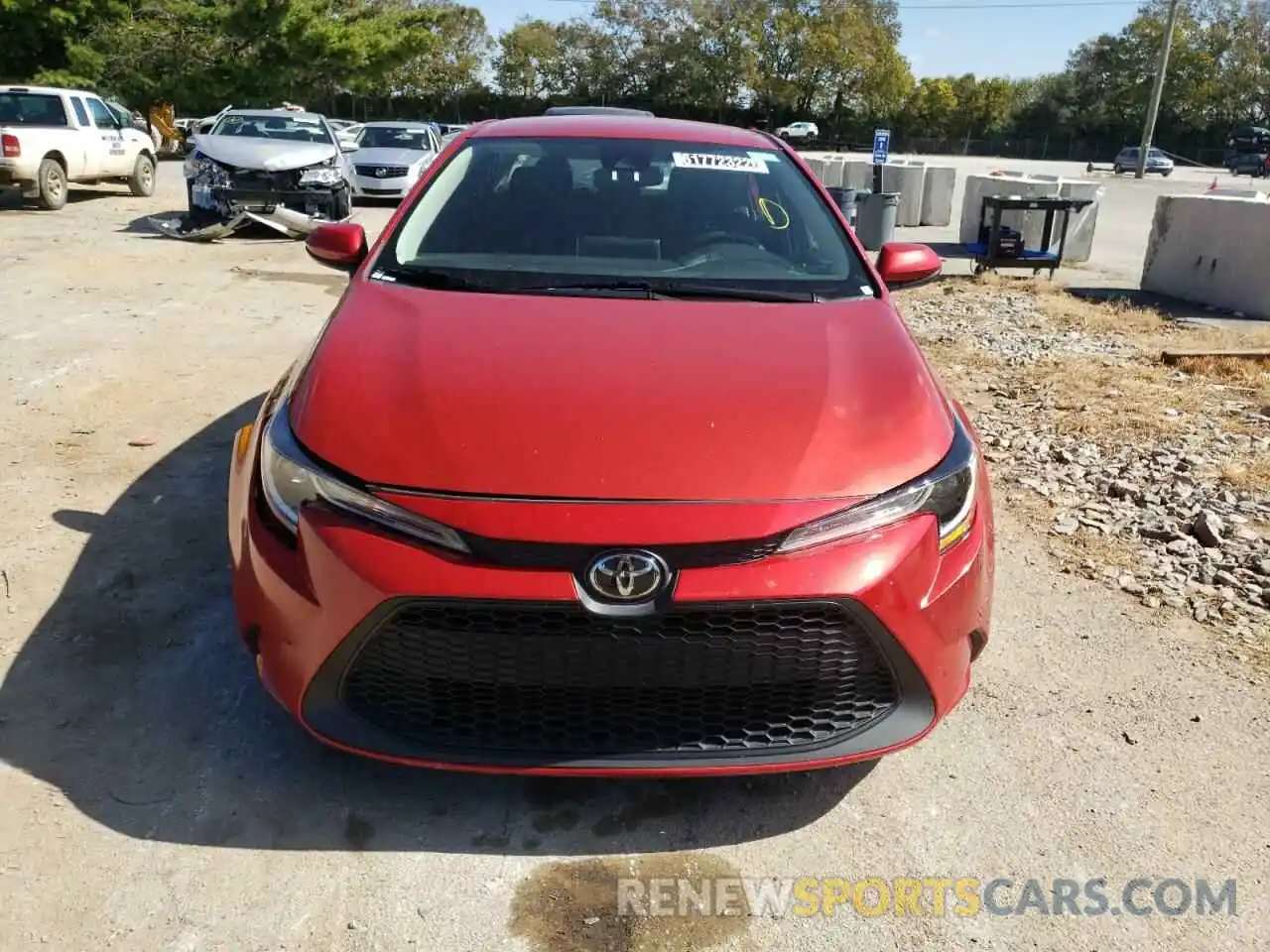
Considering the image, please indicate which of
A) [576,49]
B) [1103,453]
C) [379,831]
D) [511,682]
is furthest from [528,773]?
[576,49]

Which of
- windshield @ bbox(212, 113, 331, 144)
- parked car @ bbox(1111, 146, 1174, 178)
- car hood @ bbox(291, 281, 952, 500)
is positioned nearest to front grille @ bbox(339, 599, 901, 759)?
car hood @ bbox(291, 281, 952, 500)

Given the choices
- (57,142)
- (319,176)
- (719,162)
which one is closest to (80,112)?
(57,142)

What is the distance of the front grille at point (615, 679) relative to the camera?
2.13 m

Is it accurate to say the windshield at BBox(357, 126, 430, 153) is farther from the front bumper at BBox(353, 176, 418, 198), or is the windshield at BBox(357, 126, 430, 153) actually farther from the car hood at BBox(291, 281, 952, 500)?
the car hood at BBox(291, 281, 952, 500)

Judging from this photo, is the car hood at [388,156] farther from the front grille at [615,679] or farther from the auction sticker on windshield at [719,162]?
the front grille at [615,679]

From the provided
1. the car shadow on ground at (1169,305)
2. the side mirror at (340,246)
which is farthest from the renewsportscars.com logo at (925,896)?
the car shadow on ground at (1169,305)

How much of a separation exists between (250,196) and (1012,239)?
877 centimetres

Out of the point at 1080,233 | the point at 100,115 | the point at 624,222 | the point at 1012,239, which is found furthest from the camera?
the point at 100,115

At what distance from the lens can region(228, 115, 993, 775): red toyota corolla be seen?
2.10 metres

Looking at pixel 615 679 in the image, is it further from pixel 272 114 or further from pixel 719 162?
pixel 272 114

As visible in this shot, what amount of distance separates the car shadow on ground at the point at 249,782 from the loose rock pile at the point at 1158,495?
1.88 meters

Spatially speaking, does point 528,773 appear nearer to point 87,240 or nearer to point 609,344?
point 609,344

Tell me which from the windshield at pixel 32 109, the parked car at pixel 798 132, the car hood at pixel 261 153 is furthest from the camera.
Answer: the windshield at pixel 32 109

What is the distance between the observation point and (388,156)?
16.7 metres
